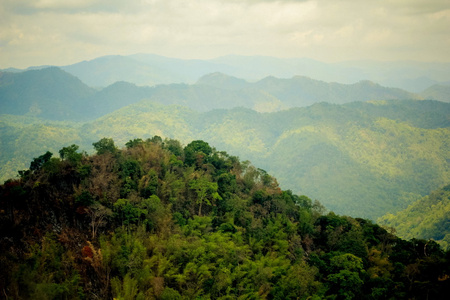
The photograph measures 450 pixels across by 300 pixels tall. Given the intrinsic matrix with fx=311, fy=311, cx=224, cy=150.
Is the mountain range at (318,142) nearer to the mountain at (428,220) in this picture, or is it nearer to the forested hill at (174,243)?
the mountain at (428,220)

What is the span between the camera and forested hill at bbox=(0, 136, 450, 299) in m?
18.3

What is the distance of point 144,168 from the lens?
92.1 feet

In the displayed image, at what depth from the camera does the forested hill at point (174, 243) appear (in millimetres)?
18297

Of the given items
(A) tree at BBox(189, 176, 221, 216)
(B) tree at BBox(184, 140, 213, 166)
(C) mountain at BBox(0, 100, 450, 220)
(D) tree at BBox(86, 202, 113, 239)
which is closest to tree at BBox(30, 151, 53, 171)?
(D) tree at BBox(86, 202, 113, 239)

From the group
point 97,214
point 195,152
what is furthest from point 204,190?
point 97,214

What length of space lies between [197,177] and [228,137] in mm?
130944

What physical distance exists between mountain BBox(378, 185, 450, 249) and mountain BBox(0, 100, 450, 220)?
16.5 m

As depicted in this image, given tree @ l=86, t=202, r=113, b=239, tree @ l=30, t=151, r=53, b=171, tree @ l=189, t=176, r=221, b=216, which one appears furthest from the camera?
tree @ l=189, t=176, r=221, b=216

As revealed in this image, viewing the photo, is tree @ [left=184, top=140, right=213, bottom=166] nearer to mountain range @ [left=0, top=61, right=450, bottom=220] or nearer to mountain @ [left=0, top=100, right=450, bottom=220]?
mountain @ [left=0, top=100, right=450, bottom=220]

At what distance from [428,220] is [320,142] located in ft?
248

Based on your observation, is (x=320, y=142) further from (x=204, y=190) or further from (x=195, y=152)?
(x=204, y=190)

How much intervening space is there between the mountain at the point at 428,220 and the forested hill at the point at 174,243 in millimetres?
43118

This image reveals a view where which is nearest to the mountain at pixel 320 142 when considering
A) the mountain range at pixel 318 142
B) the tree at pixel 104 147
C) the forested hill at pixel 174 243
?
the mountain range at pixel 318 142

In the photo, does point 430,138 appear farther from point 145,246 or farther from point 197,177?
point 145,246
